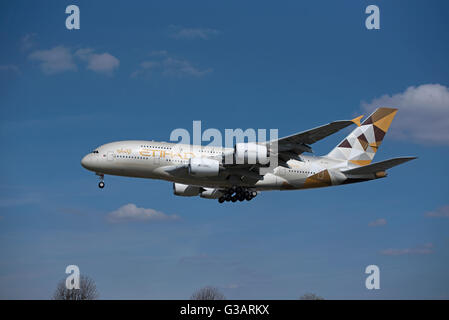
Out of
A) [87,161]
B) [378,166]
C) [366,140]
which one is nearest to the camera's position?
[378,166]

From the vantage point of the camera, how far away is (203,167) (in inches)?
1468

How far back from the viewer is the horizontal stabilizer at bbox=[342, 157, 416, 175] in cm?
3631

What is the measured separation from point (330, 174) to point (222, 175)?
8822 mm

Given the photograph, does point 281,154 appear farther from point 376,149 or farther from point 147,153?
point 376,149

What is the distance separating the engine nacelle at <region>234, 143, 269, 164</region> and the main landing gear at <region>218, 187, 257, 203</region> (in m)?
4.64

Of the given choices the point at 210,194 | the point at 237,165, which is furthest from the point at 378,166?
the point at 210,194

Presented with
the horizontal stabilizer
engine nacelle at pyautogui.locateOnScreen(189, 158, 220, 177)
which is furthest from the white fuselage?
the horizontal stabilizer

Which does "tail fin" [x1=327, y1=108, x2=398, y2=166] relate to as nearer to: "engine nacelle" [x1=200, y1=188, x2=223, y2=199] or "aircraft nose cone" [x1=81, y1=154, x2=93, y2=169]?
"engine nacelle" [x1=200, y1=188, x2=223, y2=199]

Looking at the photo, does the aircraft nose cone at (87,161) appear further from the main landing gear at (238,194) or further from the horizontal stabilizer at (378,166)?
the horizontal stabilizer at (378,166)

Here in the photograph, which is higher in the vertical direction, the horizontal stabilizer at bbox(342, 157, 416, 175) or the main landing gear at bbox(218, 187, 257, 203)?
the horizontal stabilizer at bbox(342, 157, 416, 175)

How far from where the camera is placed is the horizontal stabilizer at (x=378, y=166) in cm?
3631

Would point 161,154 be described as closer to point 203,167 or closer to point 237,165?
point 203,167

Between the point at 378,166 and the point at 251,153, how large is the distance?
980cm
